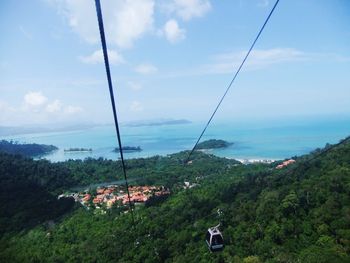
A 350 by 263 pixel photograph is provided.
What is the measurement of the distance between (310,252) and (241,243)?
2016mm

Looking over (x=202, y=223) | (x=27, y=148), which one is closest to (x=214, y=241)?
(x=202, y=223)

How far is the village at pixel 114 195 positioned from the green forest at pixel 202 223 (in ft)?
2.48

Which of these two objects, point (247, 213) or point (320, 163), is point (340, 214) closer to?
point (247, 213)

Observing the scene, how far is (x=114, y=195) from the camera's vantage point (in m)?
20.4

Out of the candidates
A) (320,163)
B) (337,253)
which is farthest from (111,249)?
(320,163)

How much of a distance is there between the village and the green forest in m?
0.76

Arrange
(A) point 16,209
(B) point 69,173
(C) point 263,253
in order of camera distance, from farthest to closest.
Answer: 1. (B) point 69,173
2. (A) point 16,209
3. (C) point 263,253

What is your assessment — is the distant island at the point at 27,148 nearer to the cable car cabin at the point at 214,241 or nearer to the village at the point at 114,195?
the village at the point at 114,195

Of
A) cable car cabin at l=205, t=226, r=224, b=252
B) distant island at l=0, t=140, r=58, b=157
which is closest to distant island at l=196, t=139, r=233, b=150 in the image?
distant island at l=0, t=140, r=58, b=157

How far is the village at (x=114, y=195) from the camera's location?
1800cm

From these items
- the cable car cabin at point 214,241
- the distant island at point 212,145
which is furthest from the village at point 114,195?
the distant island at point 212,145

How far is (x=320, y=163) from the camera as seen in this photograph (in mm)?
15461

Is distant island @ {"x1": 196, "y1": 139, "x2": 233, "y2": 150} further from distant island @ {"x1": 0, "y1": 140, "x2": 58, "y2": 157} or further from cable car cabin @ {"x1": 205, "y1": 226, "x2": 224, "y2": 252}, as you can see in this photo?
cable car cabin @ {"x1": 205, "y1": 226, "x2": 224, "y2": 252}

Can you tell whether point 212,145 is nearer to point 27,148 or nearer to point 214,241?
point 27,148
